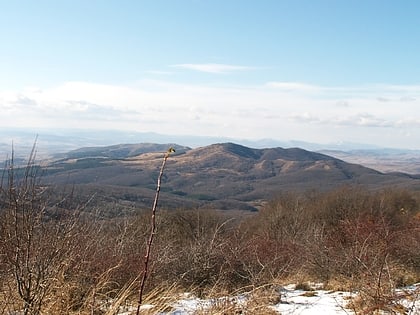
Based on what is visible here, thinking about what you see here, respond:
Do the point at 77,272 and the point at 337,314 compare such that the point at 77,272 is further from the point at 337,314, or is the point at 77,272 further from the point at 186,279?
the point at 186,279

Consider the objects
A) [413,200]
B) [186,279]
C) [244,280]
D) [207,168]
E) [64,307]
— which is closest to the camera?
[64,307]

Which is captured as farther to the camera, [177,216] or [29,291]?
[177,216]

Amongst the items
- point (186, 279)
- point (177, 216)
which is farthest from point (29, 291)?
point (177, 216)

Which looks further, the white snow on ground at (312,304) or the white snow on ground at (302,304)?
the white snow on ground at (312,304)

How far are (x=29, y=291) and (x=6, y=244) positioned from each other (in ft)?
1.54

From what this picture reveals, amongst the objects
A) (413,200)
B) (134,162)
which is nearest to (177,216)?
(413,200)

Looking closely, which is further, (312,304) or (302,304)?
(302,304)

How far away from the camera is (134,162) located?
198m

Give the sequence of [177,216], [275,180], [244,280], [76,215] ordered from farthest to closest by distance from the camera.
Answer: [275,180], [177,216], [244,280], [76,215]

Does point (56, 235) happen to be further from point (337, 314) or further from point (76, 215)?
point (337, 314)

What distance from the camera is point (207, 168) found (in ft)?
641


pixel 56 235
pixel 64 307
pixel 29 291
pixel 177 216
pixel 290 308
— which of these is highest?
pixel 56 235

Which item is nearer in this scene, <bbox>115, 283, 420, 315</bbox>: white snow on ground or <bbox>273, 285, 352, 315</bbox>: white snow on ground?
<bbox>115, 283, 420, 315</bbox>: white snow on ground

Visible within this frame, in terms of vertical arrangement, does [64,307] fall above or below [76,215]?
below
